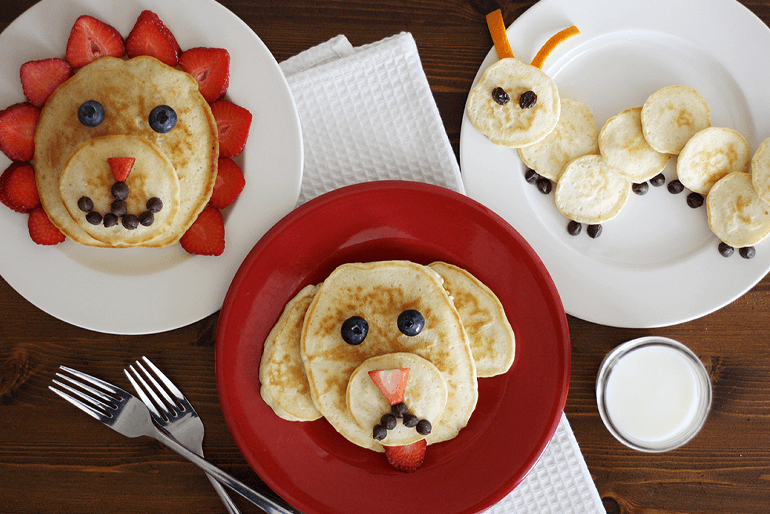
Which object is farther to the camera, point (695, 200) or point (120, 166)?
point (695, 200)

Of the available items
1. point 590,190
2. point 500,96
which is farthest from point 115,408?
point 590,190

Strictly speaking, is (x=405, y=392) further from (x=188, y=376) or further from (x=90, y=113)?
(x=90, y=113)

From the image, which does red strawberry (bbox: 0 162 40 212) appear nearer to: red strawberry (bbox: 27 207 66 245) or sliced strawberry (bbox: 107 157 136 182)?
red strawberry (bbox: 27 207 66 245)

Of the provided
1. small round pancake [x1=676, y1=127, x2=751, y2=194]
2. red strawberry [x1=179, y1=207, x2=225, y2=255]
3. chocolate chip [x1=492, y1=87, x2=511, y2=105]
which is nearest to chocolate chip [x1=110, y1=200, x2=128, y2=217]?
red strawberry [x1=179, y1=207, x2=225, y2=255]

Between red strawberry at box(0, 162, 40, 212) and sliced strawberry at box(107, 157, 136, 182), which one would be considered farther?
red strawberry at box(0, 162, 40, 212)

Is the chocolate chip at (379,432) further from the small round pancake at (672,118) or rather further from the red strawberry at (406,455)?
the small round pancake at (672,118)

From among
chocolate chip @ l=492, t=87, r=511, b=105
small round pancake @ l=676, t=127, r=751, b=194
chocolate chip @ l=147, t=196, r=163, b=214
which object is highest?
chocolate chip @ l=147, t=196, r=163, b=214

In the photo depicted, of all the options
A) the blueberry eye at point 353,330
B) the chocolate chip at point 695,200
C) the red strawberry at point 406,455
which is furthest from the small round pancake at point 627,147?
the red strawberry at point 406,455
